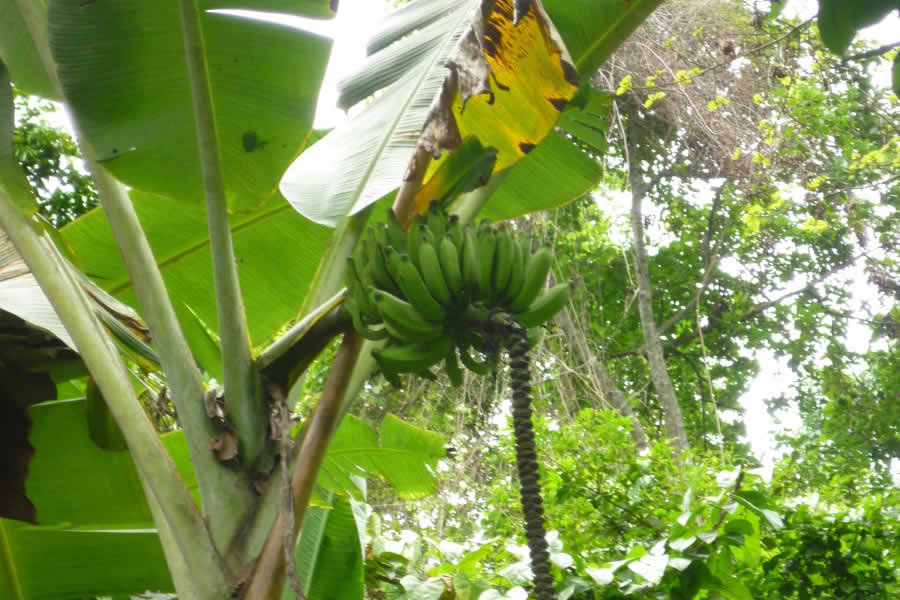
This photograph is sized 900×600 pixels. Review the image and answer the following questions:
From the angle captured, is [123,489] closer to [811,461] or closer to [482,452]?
[482,452]

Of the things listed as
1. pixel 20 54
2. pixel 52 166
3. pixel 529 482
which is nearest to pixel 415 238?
pixel 529 482

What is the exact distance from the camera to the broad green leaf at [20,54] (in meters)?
1.43

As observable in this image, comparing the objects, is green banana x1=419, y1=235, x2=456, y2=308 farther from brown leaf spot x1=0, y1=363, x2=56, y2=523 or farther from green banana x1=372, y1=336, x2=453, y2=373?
brown leaf spot x1=0, y1=363, x2=56, y2=523

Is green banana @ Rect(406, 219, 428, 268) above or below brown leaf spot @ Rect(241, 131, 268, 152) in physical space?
below

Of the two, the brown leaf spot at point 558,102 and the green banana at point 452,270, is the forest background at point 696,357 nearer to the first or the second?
the brown leaf spot at point 558,102

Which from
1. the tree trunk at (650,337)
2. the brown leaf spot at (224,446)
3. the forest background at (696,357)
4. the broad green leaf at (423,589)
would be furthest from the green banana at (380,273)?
the tree trunk at (650,337)

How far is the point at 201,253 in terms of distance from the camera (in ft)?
5.69

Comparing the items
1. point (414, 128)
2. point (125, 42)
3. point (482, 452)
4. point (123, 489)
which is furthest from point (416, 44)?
point (482, 452)

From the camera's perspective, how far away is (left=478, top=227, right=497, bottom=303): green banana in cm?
96

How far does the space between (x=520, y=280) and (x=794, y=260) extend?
23.8ft

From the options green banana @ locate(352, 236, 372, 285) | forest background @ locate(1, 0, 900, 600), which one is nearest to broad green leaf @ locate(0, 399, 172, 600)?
forest background @ locate(1, 0, 900, 600)

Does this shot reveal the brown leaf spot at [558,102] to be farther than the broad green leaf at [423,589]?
No

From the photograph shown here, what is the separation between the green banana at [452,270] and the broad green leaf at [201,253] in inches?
33.1

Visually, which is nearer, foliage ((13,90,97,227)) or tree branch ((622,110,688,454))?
foliage ((13,90,97,227))
